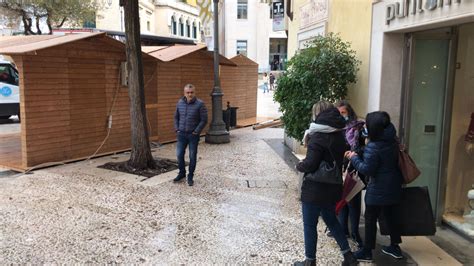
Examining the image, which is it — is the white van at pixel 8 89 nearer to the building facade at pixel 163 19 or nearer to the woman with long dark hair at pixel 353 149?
the woman with long dark hair at pixel 353 149

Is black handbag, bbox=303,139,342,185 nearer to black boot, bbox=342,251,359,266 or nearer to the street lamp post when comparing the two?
black boot, bbox=342,251,359,266

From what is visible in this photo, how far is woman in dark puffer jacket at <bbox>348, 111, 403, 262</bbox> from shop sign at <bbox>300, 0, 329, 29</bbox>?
4446 mm

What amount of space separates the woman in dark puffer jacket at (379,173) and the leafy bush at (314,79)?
2.22m

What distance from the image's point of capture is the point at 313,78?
20.7ft

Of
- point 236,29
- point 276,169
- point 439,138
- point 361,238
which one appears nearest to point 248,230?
point 361,238

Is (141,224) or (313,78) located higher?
(313,78)

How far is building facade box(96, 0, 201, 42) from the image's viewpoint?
42500 millimetres

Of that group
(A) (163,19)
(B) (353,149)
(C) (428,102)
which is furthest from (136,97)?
(A) (163,19)

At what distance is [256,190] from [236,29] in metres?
48.0

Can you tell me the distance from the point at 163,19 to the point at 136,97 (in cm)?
4997

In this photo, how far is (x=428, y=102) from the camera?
5496 millimetres

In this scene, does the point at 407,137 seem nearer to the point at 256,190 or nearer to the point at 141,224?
the point at 256,190

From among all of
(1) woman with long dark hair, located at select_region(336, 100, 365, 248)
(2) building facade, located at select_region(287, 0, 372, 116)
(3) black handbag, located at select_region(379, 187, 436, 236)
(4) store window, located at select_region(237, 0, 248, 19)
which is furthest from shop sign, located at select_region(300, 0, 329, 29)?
(4) store window, located at select_region(237, 0, 248, 19)

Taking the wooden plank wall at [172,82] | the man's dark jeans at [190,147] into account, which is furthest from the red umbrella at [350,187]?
the wooden plank wall at [172,82]
